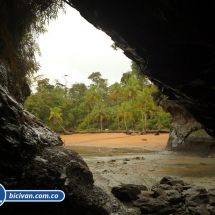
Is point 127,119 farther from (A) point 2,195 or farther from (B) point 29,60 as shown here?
(A) point 2,195

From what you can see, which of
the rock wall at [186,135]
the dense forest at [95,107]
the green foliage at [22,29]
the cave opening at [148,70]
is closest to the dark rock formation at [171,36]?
the cave opening at [148,70]

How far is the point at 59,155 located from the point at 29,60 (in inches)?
174

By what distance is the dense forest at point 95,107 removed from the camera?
141ft

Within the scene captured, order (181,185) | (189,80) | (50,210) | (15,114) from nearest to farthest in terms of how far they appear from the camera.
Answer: (50,210), (15,114), (189,80), (181,185)

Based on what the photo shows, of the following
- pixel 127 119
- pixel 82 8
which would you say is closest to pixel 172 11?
pixel 82 8

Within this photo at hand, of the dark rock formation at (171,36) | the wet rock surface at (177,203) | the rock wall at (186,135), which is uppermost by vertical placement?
the dark rock formation at (171,36)

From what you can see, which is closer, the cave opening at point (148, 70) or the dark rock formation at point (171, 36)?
the cave opening at point (148, 70)

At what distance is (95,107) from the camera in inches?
1908

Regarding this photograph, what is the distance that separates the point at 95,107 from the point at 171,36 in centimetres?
4421

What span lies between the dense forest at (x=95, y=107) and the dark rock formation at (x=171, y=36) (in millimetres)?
33385

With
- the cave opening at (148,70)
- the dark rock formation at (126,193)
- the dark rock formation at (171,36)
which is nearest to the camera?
the cave opening at (148,70)

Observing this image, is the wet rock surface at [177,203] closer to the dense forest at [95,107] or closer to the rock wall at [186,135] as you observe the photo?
the rock wall at [186,135]

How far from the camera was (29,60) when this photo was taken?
25.2 ft

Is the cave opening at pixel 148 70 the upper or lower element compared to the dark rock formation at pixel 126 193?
upper
